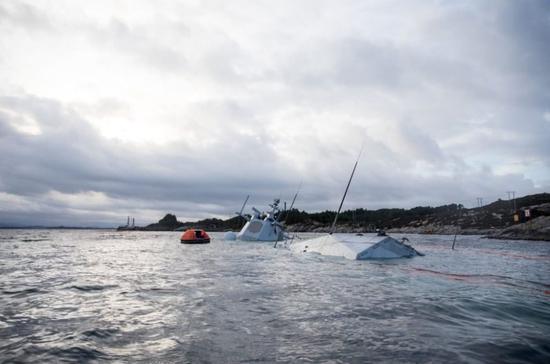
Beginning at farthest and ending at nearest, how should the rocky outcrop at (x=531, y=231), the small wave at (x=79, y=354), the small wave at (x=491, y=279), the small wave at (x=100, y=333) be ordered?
1. the rocky outcrop at (x=531, y=231)
2. the small wave at (x=491, y=279)
3. the small wave at (x=100, y=333)
4. the small wave at (x=79, y=354)

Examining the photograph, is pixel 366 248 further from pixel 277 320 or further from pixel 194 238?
pixel 194 238

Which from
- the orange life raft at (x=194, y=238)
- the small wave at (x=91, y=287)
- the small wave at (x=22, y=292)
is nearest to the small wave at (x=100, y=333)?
the small wave at (x=91, y=287)

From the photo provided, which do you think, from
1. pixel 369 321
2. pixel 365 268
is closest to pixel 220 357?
pixel 369 321

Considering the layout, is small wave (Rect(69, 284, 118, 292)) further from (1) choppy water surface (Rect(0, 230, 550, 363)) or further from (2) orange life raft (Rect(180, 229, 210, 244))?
(2) orange life raft (Rect(180, 229, 210, 244))

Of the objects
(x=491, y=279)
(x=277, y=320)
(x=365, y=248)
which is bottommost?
(x=491, y=279)

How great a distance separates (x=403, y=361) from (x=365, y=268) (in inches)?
494

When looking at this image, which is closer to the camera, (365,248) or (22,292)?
(22,292)

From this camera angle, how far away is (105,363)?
4.83 meters

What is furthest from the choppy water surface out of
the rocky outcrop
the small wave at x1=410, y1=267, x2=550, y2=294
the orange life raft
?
the rocky outcrop

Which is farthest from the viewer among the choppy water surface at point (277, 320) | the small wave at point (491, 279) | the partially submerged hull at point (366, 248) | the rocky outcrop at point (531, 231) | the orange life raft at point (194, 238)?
the rocky outcrop at point (531, 231)

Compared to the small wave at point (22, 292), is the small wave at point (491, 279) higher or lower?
lower

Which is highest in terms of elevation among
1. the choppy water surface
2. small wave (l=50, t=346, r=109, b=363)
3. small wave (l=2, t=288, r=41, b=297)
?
small wave (l=50, t=346, r=109, b=363)

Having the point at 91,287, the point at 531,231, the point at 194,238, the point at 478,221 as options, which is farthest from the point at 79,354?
the point at 478,221

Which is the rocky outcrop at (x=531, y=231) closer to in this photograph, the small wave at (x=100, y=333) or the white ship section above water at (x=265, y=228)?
the white ship section above water at (x=265, y=228)
